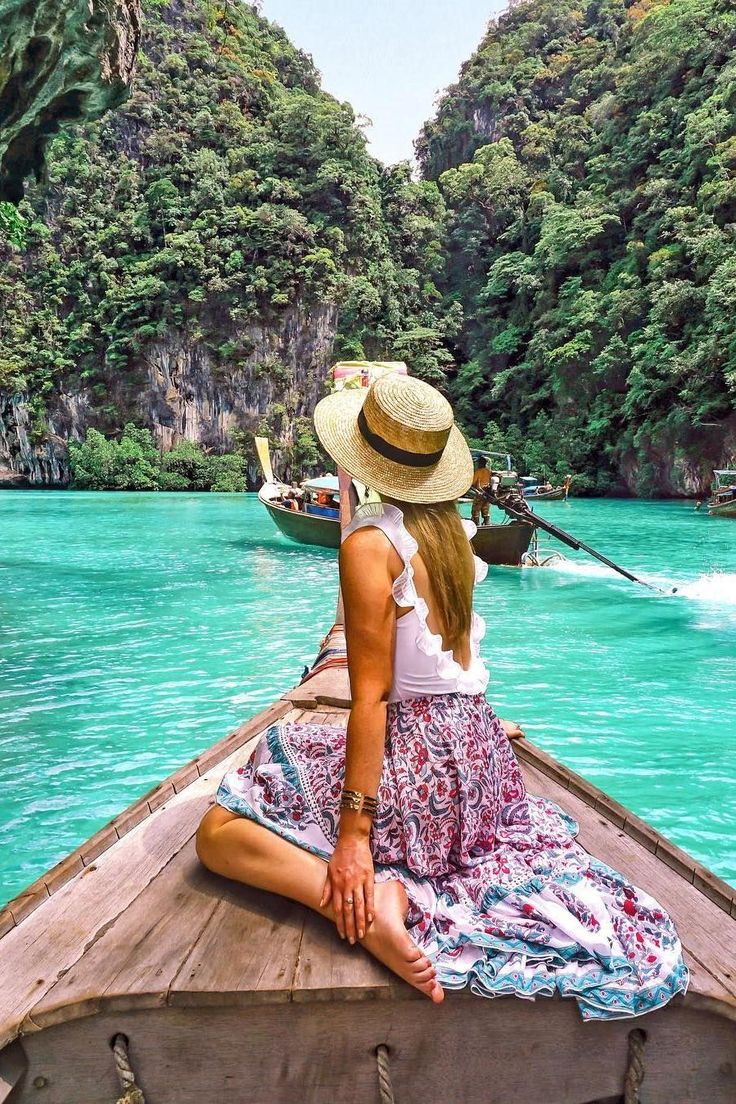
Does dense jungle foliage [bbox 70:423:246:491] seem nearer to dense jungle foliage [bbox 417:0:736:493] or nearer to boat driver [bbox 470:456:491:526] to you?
dense jungle foliage [bbox 417:0:736:493]

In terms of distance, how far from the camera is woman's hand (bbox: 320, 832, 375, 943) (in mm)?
1288

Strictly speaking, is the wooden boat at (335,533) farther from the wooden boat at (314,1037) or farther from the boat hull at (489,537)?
the wooden boat at (314,1037)

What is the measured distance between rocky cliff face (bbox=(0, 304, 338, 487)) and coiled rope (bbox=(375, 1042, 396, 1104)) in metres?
32.6

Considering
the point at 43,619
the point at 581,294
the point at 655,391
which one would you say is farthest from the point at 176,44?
the point at 43,619

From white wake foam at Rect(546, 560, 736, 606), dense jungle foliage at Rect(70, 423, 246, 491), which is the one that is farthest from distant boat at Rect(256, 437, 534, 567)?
dense jungle foliage at Rect(70, 423, 246, 491)

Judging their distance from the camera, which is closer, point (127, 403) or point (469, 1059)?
point (469, 1059)

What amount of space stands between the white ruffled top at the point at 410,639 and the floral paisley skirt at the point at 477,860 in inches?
1.5

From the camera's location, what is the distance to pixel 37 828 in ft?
11.4

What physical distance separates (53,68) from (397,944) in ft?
36.8

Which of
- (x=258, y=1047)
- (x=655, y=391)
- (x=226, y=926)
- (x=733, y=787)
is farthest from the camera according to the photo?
(x=655, y=391)

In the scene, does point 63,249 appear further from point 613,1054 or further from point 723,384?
point 613,1054

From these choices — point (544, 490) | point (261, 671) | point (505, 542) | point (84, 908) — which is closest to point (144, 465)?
point (544, 490)

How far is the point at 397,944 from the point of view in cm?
120

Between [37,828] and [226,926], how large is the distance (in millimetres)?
2546
